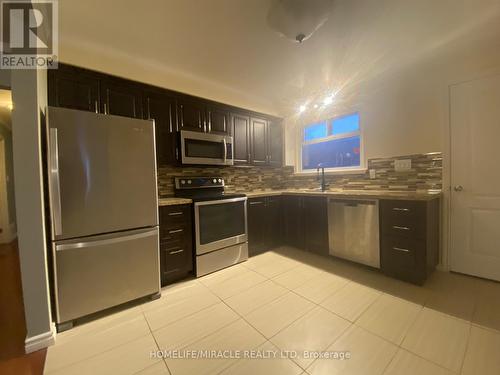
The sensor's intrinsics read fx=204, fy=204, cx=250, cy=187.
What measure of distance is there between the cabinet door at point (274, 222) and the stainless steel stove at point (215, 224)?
1.51 ft

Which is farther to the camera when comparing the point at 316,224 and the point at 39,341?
the point at 316,224

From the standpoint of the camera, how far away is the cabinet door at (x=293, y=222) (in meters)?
3.02

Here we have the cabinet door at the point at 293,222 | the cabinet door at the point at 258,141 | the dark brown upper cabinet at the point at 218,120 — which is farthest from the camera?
the cabinet door at the point at 258,141

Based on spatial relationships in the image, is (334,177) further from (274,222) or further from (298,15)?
(298,15)

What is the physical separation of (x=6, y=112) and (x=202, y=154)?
3379 mm

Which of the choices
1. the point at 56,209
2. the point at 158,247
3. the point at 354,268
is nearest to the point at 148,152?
the point at 56,209

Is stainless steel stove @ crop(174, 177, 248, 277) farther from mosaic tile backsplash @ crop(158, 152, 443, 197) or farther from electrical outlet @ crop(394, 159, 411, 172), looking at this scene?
electrical outlet @ crop(394, 159, 411, 172)

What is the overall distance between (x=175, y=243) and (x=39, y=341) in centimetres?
112

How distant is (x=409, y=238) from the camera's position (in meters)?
2.03

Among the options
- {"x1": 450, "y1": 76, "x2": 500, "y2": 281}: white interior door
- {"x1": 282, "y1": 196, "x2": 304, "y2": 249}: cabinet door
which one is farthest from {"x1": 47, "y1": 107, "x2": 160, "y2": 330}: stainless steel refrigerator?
{"x1": 450, "y1": 76, "x2": 500, "y2": 281}: white interior door

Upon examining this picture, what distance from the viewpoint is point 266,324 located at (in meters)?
1.56
